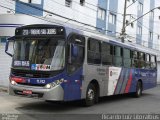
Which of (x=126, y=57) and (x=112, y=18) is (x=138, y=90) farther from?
(x=112, y=18)

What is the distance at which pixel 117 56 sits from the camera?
17734 millimetres

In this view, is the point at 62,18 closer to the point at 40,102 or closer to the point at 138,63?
the point at 138,63

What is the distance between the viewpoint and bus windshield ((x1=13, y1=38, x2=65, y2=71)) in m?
12.9

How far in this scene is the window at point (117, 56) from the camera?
17.5m

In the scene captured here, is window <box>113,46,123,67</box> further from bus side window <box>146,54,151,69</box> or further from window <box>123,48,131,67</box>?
bus side window <box>146,54,151,69</box>

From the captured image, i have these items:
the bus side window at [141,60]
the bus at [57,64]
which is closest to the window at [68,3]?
the bus side window at [141,60]

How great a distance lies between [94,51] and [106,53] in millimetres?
1251

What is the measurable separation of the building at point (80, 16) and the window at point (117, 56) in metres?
6.56

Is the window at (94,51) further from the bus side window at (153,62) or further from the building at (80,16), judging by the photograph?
the bus side window at (153,62)

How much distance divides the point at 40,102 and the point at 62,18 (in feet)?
43.8

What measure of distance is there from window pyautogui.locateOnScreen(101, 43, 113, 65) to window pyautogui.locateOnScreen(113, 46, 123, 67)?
53 centimetres

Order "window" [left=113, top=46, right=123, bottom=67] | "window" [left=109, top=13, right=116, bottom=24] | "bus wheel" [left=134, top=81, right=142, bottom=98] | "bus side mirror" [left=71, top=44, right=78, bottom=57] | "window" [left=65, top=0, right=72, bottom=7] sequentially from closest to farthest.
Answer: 1. "bus side mirror" [left=71, top=44, right=78, bottom=57]
2. "window" [left=113, top=46, right=123, bottom=67]
3. "bus wheel" [left=134, top=81, right=142, bottom=98]
4. "window" [left=65, top=0, right=72, bottom=7]
5. "window" [left=109, top=13, right=116, bottom=24]

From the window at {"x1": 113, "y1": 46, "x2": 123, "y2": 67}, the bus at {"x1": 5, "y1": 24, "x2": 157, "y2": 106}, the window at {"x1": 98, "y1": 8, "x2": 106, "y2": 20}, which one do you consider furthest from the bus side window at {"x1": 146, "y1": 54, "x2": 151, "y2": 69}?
the window at {"x1": 98, "y1": 8, "x2": 106, "y2": 20}

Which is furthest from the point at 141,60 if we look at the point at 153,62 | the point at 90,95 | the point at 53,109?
the point at 53,109
